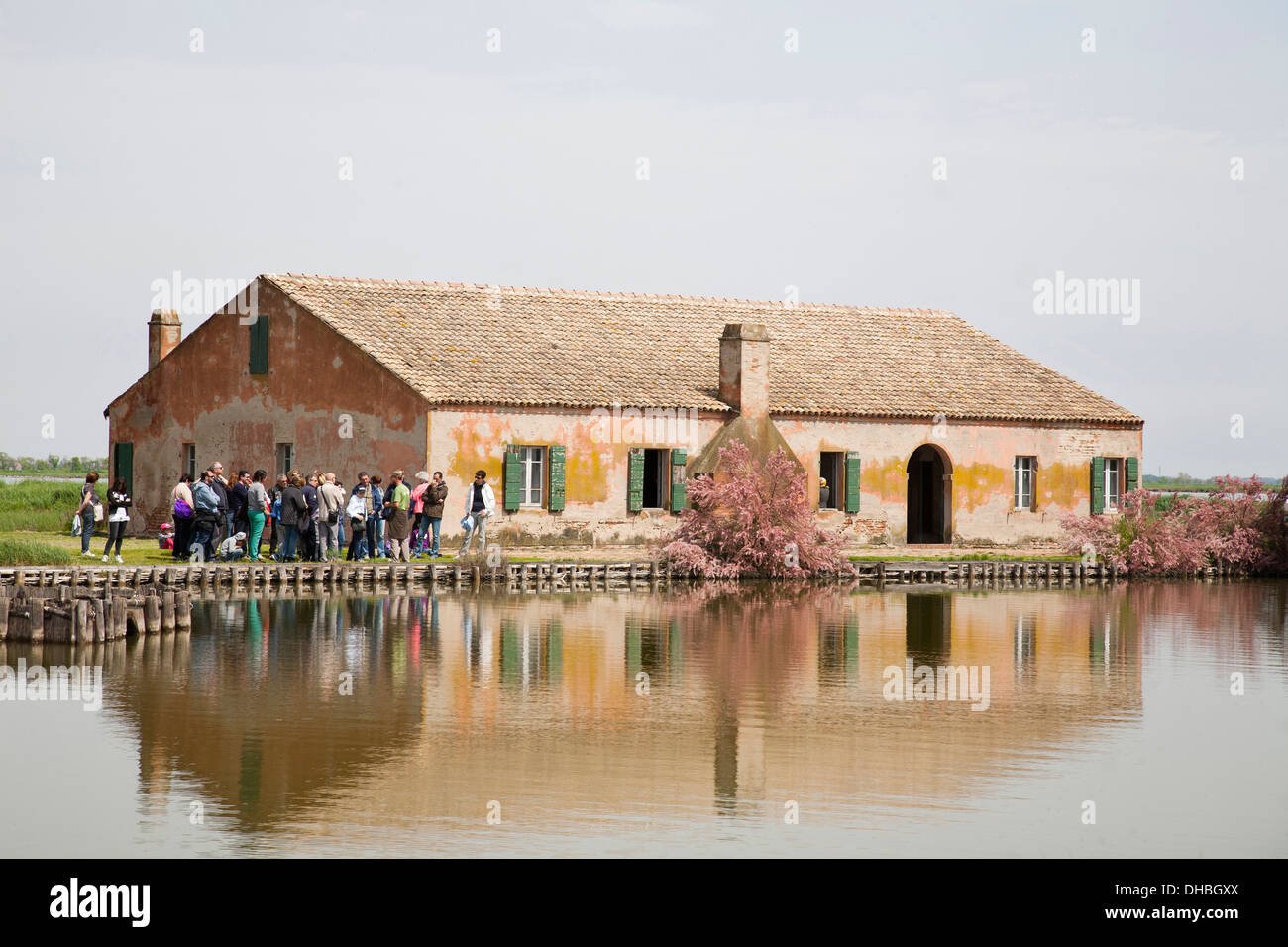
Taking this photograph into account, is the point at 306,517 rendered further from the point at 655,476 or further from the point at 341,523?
the point at 655,476

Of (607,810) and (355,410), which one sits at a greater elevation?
(355,410)

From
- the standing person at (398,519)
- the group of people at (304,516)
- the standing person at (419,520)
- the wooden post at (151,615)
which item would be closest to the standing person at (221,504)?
the group of people at (304,516)

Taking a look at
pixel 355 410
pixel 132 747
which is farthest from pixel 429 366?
pixel 132 747

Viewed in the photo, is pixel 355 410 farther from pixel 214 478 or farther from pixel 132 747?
pixel 132 747

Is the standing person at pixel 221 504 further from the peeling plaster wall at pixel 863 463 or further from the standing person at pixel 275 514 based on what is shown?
the peeling plaster wall at pixel 863 463

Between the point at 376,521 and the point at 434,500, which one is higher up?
the point at 434,500

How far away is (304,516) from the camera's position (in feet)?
94.6

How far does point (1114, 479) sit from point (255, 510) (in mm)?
20034

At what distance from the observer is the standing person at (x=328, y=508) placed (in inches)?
1139

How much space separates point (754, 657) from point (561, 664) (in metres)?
2.19

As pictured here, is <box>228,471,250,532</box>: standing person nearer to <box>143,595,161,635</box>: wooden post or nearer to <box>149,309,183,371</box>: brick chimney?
<box>143,595,161,635</box>: wooden post

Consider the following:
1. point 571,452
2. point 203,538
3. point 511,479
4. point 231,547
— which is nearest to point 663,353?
point 571,452
